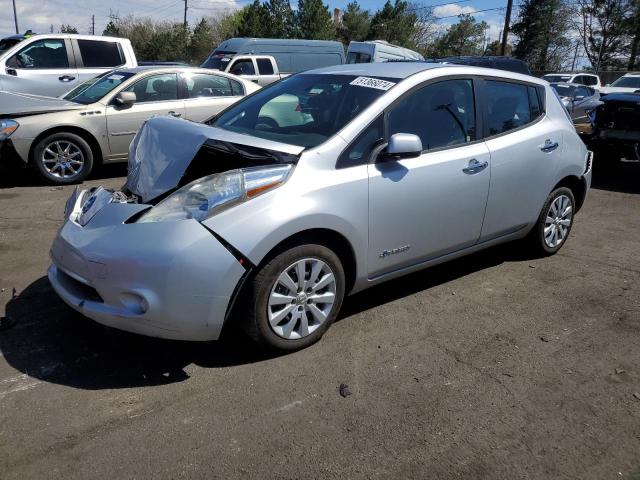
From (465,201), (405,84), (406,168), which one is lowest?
(465,201)

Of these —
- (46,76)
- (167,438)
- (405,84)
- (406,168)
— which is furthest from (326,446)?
(46,76)

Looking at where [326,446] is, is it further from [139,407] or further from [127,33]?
[127,33]

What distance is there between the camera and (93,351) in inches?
130

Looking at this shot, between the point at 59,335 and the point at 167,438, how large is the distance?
4.23 ft

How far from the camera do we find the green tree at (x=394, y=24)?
45781mm

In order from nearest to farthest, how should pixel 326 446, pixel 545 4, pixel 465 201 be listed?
pixel 326 446 < pixel 465 201 < pixel 545 4

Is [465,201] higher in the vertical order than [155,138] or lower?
lower

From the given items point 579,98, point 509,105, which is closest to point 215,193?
point 509,105

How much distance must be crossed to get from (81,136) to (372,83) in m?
5.16

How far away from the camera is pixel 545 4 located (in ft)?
134

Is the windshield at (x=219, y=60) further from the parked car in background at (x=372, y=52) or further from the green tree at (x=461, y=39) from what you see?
the green tree at (x=461, y=39)

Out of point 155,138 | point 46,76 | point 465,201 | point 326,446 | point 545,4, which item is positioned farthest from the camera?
point 545,4

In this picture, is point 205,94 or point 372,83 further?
point 205,94

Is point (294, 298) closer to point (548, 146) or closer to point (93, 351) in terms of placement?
point (93, 351)
